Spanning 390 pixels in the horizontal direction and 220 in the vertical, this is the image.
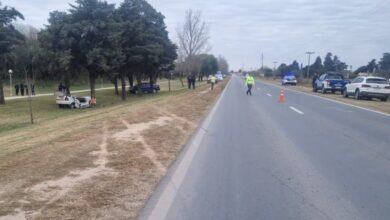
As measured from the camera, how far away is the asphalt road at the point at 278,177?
17.4 ft

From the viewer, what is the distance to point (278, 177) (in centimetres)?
699

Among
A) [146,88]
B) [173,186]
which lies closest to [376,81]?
[173,186]

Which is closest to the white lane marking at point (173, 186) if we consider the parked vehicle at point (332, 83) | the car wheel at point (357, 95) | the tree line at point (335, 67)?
the car wheel at point (357, 95)

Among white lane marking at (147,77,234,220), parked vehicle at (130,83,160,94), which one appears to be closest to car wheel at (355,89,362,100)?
white lane marking at (147,77,234,220)

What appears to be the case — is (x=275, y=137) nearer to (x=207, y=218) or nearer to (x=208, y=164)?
(x=208, y=164)

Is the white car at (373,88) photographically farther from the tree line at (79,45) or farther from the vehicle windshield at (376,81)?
the tree line at (79,45)

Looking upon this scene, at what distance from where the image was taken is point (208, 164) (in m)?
8.06

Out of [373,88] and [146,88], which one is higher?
[373,88]

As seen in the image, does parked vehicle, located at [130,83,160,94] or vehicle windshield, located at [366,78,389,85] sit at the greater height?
vehicle windshield, located at [366,78,389,85]

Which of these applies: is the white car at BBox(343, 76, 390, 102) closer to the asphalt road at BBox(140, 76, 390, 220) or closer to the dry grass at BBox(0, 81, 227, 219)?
the asphalt road at BBox(140, 76, 390, 220)

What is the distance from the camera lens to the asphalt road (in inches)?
209

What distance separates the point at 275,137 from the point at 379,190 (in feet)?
17.3

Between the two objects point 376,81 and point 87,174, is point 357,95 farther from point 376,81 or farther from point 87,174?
point 87,174

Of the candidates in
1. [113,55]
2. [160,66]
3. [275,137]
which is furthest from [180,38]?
[275,137]
